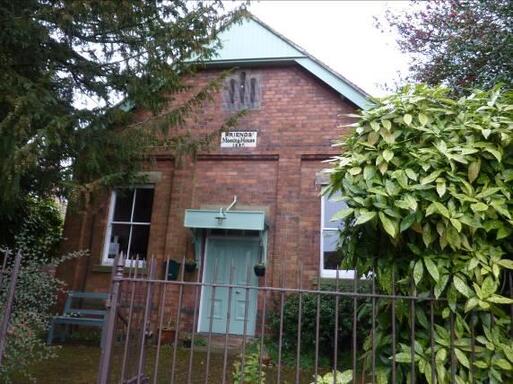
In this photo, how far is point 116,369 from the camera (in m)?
6.59

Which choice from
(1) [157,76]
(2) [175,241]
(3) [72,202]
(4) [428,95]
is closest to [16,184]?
(3) [72,202]

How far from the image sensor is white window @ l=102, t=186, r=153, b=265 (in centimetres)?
1009

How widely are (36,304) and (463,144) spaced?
16.9 ft

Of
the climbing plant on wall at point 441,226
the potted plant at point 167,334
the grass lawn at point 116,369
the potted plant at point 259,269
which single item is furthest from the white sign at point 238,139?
the climbing plant on wall at point 441,226

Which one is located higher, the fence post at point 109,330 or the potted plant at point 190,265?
the potted plant at point 190,265

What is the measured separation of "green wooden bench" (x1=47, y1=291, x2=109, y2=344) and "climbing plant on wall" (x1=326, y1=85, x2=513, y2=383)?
643cm

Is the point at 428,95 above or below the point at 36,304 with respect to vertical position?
above

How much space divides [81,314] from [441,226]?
7935 millimetres

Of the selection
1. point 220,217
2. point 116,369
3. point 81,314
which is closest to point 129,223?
point 81,314

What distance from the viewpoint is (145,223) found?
398 inches

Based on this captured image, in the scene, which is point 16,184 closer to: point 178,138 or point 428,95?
point 178,138

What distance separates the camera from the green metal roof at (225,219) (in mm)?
8695

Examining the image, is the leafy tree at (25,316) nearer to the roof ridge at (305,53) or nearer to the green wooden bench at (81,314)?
the green wooden bench at (81,314)

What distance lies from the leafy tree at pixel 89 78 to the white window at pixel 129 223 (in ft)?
7.07
